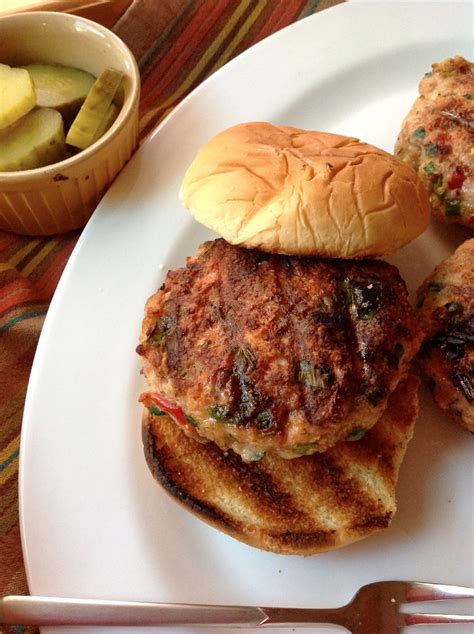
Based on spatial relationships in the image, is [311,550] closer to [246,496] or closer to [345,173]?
[246,496]

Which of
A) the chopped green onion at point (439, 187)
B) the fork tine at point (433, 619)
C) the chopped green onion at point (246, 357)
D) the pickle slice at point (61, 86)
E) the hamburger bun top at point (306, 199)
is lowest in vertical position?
the fork tine at point (433, 619)

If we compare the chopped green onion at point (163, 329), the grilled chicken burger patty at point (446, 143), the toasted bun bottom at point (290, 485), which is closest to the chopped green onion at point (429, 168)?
the grilled chicken burger patty at point (446, 143)

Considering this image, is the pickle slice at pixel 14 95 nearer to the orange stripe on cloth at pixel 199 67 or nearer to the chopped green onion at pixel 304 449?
the orange stripe on cloth at pixel 199 67

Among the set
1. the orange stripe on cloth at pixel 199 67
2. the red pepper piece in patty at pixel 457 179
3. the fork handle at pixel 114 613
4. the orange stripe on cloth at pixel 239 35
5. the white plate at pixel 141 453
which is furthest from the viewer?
the orange stripe on cloth at pixel 239 35

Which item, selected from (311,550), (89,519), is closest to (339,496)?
(311,550)

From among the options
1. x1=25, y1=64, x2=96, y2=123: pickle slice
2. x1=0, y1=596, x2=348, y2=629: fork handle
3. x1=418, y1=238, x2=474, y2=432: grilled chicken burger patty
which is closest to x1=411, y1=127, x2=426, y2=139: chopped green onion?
x1=418, y1=238, x2=474, y2=432: grilled chicken burger patty

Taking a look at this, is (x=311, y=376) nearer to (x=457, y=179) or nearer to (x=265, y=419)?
(x=265, y=419)
